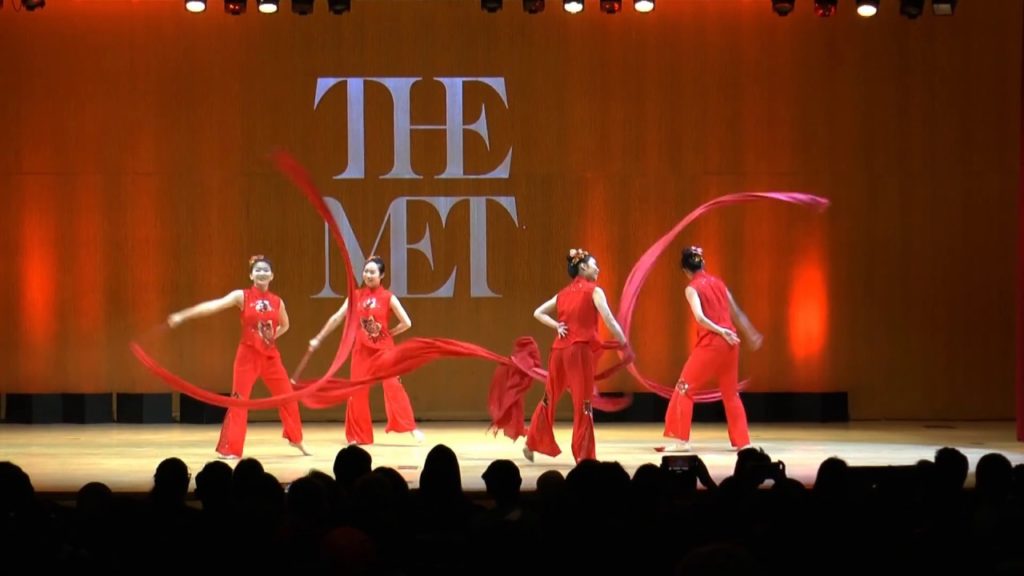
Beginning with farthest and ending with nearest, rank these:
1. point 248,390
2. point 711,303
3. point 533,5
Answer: point 533,5 < point 711,303 < point 248,390

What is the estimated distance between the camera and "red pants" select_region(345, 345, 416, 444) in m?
9.90

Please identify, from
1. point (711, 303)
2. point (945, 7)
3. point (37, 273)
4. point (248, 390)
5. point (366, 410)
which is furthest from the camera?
point (37, 273)

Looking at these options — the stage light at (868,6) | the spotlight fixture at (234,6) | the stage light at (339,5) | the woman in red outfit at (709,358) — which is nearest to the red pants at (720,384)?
the woman in red outfit at (709,358)

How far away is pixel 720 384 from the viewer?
921 cm

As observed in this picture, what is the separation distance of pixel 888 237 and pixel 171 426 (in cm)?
657

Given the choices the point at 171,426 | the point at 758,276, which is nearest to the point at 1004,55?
the point at 758,276

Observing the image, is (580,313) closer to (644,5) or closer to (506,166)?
(644,5)

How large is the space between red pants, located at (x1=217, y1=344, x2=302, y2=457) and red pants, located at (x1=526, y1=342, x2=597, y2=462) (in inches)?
68.2

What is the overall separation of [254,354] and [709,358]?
3123mm

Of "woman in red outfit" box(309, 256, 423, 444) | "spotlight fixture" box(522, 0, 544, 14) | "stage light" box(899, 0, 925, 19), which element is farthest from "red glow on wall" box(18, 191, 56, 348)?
"stage light" box(899, 0, 925, 19)

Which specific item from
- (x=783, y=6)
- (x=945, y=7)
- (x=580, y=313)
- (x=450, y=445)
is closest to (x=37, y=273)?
(x=450, y=445)

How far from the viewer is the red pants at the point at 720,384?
9211mm

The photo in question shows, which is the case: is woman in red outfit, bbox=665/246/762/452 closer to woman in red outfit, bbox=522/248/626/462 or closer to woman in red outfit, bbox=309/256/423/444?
woman in red outfit, bbox=522/248/626/462

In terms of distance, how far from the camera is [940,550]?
120 inches
